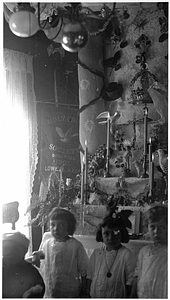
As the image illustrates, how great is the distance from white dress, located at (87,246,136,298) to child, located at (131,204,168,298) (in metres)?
0.04

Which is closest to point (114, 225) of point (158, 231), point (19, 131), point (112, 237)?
point (112, 237)

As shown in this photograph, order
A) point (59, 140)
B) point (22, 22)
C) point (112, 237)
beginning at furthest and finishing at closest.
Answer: point (59, 140)
point (112, 237)
point (22, 22)

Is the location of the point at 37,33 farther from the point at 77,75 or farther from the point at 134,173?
the point at 134,173

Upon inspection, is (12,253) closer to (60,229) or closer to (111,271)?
(60,229)

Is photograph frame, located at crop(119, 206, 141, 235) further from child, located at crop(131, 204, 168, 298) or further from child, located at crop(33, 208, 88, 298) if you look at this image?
child, located at crop(33, 208, 88, 298)

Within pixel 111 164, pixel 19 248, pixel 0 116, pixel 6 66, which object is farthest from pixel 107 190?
pixel 6 66

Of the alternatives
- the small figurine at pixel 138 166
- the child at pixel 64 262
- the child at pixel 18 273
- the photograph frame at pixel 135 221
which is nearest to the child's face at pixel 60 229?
the child at pixel 64 262

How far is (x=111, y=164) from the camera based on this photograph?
67.2 inches

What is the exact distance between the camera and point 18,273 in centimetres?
157

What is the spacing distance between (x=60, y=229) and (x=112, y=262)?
238 mm

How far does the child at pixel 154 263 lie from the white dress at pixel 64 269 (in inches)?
8.6

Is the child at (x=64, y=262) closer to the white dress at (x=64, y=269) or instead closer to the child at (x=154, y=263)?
the white dress at (x=64, y=269)

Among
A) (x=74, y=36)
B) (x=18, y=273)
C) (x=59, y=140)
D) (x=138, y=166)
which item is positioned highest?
(x=74, y=36)

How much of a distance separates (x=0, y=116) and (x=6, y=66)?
21 cm
